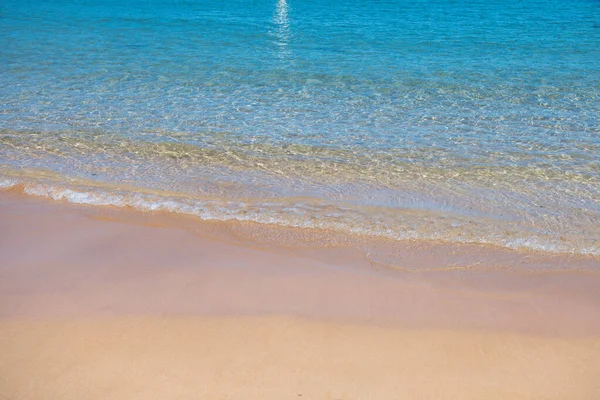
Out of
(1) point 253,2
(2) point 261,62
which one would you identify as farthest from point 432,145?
(1) point 253,2

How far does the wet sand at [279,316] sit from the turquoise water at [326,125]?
452mm

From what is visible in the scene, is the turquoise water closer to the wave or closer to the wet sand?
the wave

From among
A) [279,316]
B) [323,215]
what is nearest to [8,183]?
[323,215]

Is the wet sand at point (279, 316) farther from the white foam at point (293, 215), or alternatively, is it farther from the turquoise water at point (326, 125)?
the turquoise water at point (326, 125)

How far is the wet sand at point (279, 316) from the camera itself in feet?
10.1

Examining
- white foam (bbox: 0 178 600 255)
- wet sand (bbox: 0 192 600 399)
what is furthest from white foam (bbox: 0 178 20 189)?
wet sand (bbox: 0 192 600 399)

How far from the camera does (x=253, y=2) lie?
1820 cm

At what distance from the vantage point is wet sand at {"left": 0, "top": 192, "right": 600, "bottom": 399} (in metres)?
3.07

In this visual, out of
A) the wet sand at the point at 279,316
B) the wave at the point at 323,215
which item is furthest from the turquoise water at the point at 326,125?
the wet sand at the point at 279,316

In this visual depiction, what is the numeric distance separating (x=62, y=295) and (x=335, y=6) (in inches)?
597

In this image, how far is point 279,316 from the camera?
360cm

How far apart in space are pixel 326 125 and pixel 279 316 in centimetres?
411

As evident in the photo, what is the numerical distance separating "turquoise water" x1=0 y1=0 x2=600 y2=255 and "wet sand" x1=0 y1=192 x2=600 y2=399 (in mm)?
452

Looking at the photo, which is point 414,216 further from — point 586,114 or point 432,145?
point 586,114
